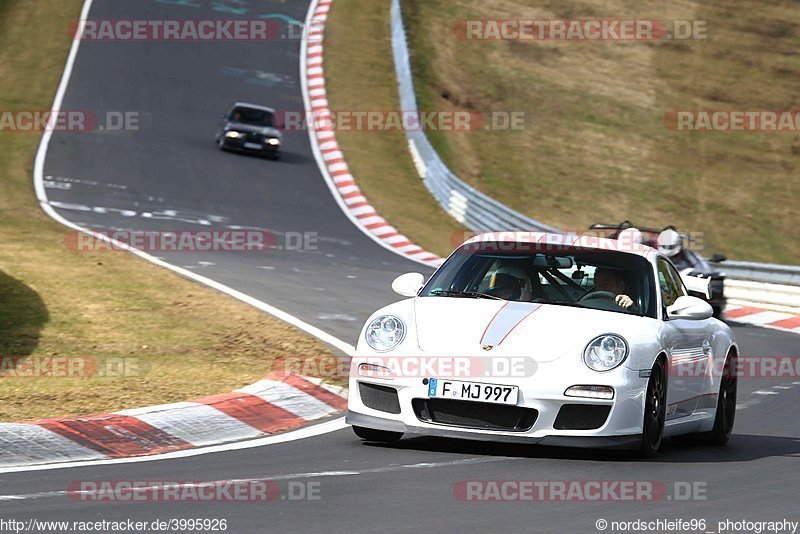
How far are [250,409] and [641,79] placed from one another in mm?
33137

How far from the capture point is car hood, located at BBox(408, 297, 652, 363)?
26.8ft

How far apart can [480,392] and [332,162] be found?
23630mm

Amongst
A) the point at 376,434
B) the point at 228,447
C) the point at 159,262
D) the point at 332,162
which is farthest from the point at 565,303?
the point at 332,162

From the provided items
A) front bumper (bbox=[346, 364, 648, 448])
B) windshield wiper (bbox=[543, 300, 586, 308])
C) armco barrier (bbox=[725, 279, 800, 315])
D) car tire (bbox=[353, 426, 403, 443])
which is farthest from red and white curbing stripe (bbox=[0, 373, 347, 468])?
armco barrier (bbox=[725, 279, 800, 315])

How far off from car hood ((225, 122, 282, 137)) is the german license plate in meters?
23.6

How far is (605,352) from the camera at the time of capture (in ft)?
27.0

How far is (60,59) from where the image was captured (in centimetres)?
3747

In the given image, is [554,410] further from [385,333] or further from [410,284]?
[410,284]

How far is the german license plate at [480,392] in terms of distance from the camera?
802 cm

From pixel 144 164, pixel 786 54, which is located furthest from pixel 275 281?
pixel 786 54

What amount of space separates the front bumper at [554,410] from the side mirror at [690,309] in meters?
0.84

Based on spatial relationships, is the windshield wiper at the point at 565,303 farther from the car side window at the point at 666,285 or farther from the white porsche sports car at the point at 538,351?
the car side window at the point at 666,285

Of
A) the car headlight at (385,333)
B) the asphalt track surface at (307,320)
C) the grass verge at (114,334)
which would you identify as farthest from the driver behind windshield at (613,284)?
the grass verge at (114,334)

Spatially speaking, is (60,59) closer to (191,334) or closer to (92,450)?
(191,334)
